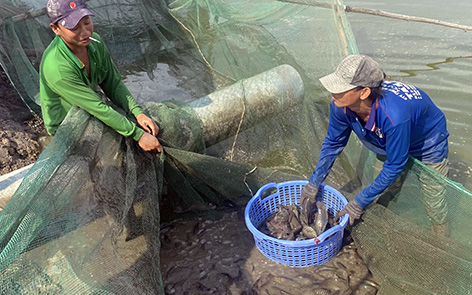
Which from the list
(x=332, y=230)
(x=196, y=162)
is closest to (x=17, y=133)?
(x=196, y=162)

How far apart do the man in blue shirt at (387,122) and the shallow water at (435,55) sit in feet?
6.80

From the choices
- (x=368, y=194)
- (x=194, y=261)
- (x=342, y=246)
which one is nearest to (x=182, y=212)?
(x=194, y=261)

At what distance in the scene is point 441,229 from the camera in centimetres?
270

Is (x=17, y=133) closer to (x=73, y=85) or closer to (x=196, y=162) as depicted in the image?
(x=73, y=85)

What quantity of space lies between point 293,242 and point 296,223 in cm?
37

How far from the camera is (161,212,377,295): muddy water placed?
318 centimetres

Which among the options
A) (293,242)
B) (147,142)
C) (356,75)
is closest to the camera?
(356,75)

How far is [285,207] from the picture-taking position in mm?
3568

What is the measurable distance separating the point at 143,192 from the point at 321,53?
9.52 feet

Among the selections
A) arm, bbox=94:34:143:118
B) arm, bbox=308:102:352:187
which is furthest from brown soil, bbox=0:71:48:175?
arm, bbox=308:102:352:187

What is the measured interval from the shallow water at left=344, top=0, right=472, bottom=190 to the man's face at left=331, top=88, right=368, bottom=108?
9.01 ft

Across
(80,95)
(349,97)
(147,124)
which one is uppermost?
(80,95)

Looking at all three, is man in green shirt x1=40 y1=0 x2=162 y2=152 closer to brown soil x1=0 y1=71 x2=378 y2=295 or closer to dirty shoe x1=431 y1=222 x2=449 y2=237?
brown soil x1=0 y1=71 x2=378 y2=295

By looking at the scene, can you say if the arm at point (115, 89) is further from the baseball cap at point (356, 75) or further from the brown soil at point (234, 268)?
the baseball cap at point (356, 75)
